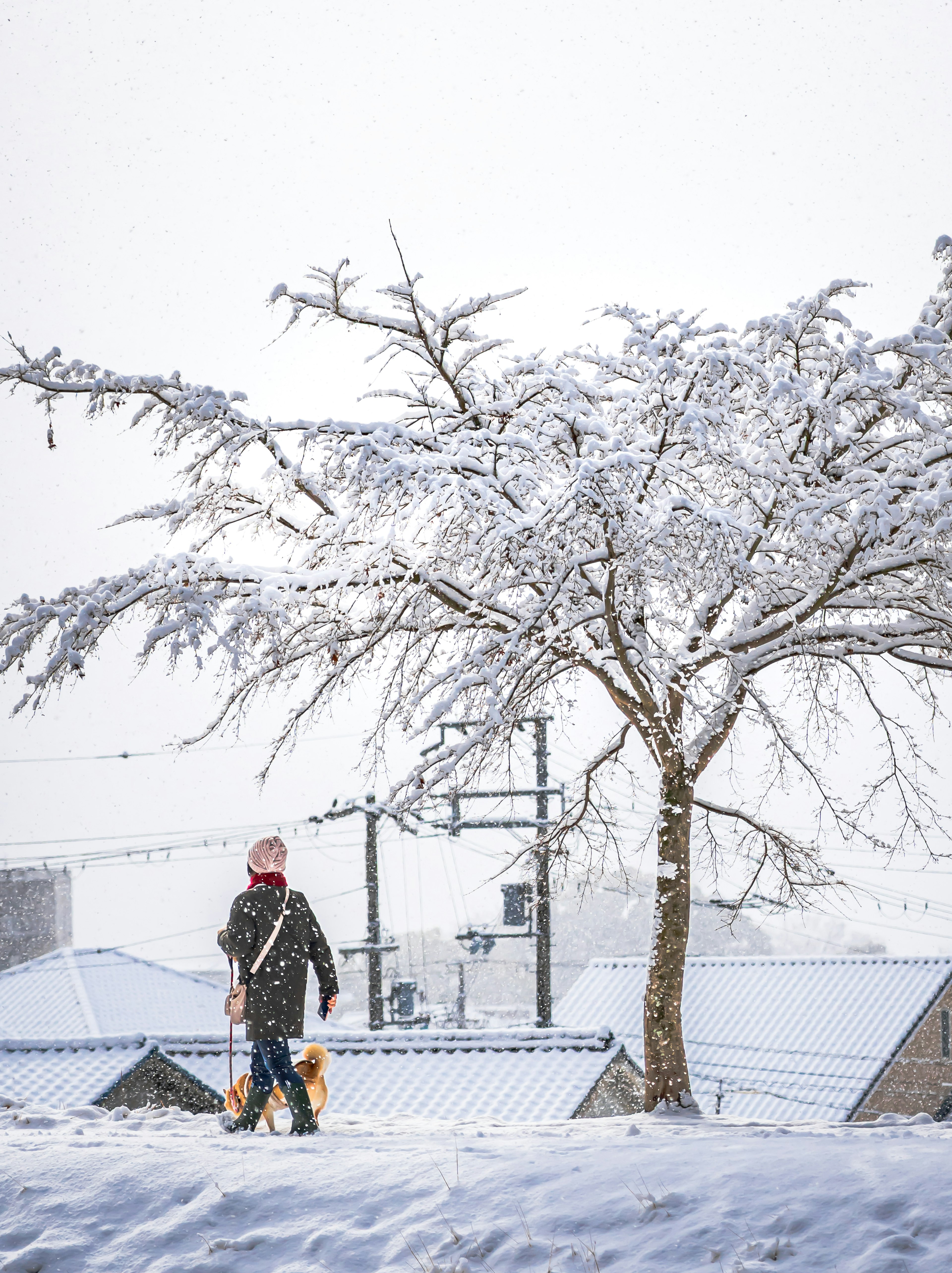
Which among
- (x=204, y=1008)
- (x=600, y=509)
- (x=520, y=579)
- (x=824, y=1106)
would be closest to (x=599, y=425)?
(x=600, y=509)

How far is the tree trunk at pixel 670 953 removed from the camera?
7.80 m

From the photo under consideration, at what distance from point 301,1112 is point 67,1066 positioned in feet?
40.9

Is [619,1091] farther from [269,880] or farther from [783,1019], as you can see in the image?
[269,880]

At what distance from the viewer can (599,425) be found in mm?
6766

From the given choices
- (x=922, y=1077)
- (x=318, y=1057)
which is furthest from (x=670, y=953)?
(x=922, y=1077)

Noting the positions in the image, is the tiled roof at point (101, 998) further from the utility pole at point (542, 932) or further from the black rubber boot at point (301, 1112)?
the black rubber boot at point (301, 1112)

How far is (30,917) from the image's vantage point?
58438mm

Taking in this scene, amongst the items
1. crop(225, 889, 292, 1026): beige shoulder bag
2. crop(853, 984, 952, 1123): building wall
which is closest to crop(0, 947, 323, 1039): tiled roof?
crop(853, 984, 952, 1123): building wall

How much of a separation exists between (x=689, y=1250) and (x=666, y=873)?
184 inches

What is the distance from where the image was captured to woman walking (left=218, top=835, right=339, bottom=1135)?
19.7 feet

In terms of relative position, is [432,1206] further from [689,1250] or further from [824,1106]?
[824,1106]

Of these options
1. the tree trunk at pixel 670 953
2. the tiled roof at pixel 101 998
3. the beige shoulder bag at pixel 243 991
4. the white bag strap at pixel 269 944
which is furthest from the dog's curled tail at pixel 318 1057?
the tiled roof at pixel 101 998

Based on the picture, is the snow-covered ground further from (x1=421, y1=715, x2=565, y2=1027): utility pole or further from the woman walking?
(x1=421, y1=715, x2=565, y2=1027): utility pole

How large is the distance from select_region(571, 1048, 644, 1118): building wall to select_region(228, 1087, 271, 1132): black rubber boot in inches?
444
